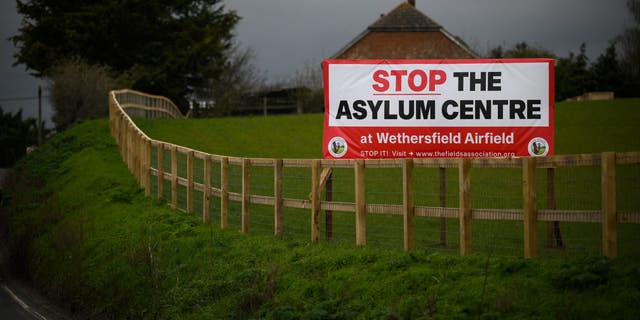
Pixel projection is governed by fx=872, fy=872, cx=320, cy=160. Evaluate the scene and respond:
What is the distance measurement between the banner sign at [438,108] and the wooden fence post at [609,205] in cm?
510

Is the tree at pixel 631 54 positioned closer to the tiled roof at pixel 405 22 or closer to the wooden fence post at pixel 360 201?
the tiled roof at pixel 405 22

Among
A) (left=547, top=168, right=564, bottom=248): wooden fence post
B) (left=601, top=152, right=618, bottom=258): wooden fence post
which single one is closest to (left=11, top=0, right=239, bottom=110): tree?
(left=547, top=168, right=564, bottom=248): wooden fence post

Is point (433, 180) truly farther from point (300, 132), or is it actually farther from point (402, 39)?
point (402, 39)

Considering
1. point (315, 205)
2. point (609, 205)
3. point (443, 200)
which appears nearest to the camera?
point (609, 205)

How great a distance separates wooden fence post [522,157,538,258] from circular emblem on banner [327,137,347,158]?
17.1ft

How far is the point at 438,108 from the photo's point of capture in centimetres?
1516

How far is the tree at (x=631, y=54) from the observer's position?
5927 cm

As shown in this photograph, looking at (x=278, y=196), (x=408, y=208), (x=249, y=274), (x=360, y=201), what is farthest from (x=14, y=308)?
(x=408, y=208)

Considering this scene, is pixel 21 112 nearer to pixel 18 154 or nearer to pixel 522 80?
pixel 18 154

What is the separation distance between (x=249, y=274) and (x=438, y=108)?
4.96 metres

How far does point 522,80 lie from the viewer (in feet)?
48.7

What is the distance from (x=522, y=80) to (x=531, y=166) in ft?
14.6

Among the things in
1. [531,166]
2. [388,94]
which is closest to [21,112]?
[388,94]

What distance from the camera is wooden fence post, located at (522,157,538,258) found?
34.6 feet
